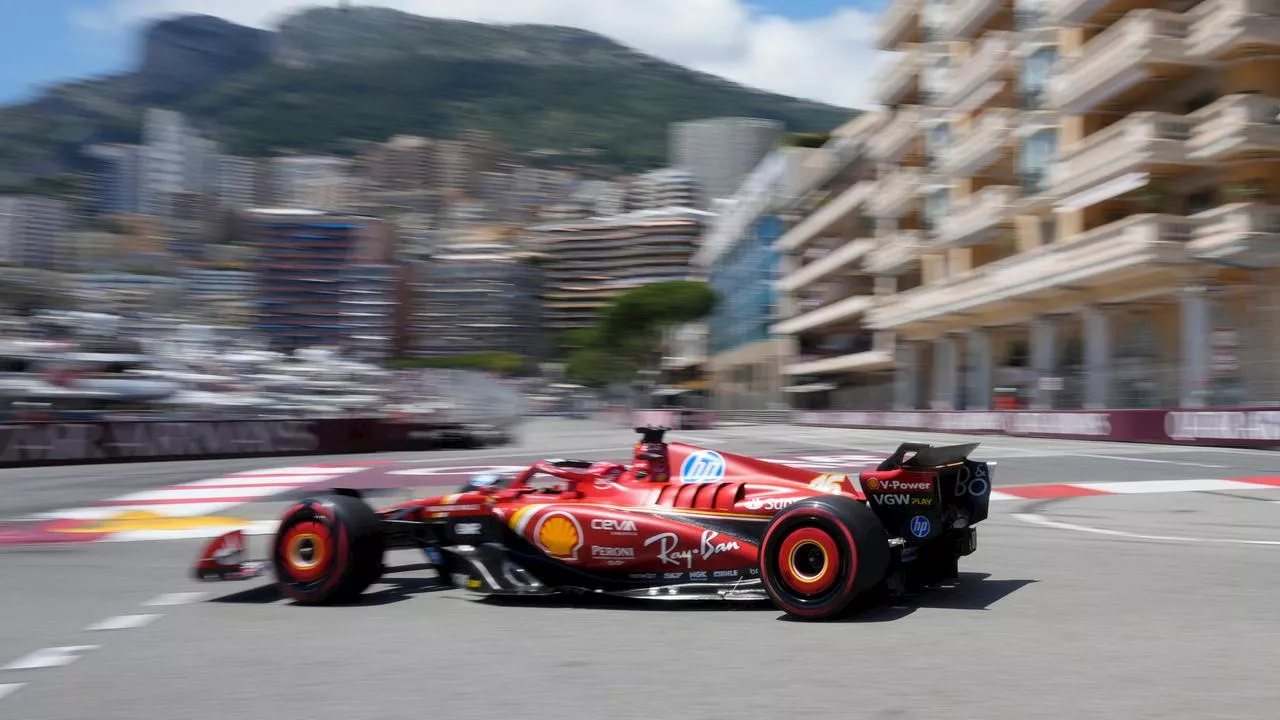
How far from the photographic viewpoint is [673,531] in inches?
245

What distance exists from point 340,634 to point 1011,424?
2772cm

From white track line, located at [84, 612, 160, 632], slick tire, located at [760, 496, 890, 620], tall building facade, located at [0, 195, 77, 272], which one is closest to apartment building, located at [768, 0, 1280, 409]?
slick tire, located at [760, 496, 890, 620]

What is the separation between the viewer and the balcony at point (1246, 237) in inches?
1045

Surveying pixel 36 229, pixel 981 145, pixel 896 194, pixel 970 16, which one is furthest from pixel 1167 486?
pixel 36 229

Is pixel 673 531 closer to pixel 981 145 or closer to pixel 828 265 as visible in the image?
pixel 981 145

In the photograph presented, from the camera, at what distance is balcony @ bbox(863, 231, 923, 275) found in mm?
50062

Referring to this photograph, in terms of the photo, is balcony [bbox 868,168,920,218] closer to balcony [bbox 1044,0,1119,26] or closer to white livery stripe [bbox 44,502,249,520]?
balcony [bbox 1044,0,1119,26]

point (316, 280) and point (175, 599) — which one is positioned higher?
point (316, 280)

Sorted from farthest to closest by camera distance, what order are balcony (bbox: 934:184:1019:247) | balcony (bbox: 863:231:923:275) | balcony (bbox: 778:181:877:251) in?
balcony (bbox: 778:181:877:251), balcony (bbox: 863:231:923:275), balcony (bbox: 934:184:1019:247)

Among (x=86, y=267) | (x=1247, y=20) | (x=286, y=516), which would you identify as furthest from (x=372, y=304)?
(x=286, y=516)

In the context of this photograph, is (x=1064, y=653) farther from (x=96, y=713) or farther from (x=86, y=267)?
(x=86, y=267)

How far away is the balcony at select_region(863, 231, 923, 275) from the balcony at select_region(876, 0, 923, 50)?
927 centimetres

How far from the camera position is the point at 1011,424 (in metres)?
31.4

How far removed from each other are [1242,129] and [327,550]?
87.4 ft
